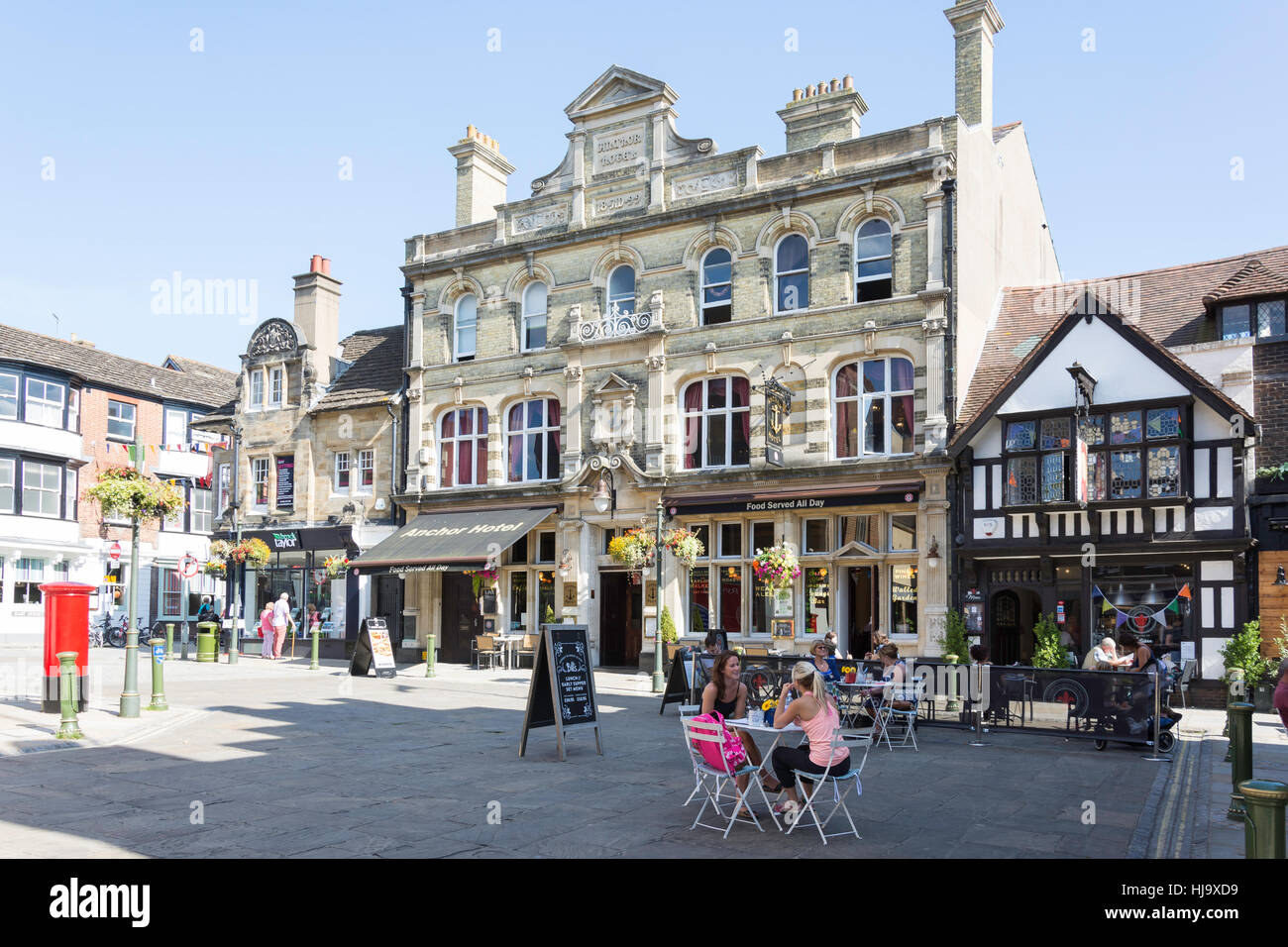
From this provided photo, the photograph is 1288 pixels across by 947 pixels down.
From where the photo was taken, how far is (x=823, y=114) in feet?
79.3

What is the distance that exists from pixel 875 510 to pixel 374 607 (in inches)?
579

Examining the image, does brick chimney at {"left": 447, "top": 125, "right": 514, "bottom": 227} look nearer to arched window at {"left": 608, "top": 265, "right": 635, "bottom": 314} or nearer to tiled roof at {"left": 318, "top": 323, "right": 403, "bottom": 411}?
tiled roof at {"left": 318, "top": 323, "right": 403, "bottom": 411}

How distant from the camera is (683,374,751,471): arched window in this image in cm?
2377

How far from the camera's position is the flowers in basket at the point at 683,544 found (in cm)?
2230

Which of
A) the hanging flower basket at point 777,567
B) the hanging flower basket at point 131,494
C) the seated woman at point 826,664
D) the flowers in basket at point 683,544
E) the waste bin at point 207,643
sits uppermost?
the hanging flower basket at point 131,494

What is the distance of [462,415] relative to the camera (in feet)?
92.3

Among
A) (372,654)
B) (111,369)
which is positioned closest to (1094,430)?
(372,654)

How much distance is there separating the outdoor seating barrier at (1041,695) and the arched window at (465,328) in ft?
51.7

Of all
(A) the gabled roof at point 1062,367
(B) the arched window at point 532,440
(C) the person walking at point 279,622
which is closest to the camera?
(A) the gabled roof at point 1062,367

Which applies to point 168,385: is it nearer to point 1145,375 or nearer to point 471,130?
Result: point 471,130

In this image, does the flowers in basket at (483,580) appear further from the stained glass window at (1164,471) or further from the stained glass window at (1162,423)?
the stained glass window at (1162,423)

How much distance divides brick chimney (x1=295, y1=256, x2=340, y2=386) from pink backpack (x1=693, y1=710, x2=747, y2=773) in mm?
25214

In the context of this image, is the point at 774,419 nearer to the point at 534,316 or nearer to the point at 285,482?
the point at 534,316

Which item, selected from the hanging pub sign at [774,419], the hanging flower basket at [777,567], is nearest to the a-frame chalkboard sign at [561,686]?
the hanging flower basket at [777,567]
